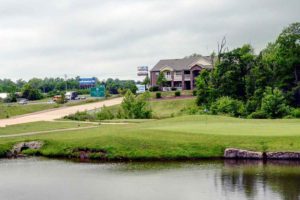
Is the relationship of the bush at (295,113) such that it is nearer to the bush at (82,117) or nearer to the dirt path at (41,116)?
the bush at (82,117)

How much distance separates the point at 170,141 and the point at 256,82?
1900 inches

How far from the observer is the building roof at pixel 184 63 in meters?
142

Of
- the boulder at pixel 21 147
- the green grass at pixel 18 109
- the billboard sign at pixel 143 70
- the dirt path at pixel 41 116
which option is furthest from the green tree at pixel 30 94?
the boulder at pixel 21 147

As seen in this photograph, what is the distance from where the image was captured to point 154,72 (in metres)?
152

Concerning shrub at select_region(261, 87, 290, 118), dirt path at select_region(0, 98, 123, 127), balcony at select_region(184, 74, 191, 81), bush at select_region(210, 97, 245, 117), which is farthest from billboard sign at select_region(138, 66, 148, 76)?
shrub at select_region(261, 87, 290, 118)

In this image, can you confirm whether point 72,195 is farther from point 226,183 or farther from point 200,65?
point 200,65

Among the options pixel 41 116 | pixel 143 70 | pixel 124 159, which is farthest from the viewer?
pixel 143 70

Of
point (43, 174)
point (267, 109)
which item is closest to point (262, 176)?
point (43, 174)

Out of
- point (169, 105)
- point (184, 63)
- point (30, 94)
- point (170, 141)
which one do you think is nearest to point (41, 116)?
point (169, 105)

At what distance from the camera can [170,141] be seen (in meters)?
45.7

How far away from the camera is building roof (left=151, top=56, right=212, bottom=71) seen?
142 meters

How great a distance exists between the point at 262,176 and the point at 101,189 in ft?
33.5

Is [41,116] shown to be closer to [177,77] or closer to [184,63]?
[177,77]

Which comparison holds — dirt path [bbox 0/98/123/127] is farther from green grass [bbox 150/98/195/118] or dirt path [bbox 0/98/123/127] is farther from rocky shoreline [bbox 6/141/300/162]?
rocky shoreline [bbox 6/141/300/162]
